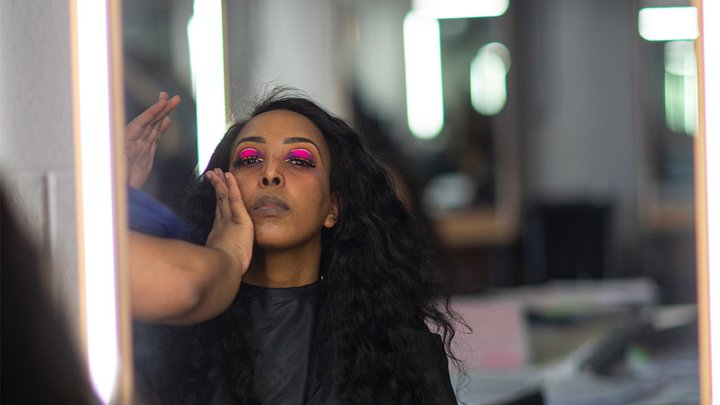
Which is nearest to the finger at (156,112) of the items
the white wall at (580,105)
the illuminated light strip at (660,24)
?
the illuminated light strip at (660,24)

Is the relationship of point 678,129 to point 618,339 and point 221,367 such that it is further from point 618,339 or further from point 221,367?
point 221,367

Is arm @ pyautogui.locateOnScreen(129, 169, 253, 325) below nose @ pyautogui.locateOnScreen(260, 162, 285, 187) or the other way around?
below

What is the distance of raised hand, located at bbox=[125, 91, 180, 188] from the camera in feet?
3.10

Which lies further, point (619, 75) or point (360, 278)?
point (619, 75)

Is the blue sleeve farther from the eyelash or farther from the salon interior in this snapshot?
the salon interior

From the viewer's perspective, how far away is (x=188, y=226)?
94 cm

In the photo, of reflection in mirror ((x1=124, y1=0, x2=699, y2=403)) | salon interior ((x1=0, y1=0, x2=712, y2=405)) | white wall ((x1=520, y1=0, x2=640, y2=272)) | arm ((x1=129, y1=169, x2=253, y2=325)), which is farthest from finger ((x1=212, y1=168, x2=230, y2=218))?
white wall ((x1=520, y1=0, x2=640, y2=272))

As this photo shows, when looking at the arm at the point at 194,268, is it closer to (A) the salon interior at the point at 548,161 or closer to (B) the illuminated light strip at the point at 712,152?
(B) the illuminated light strip at the point at 712,152

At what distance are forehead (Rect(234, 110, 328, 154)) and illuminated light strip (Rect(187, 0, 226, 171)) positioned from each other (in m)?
0.03

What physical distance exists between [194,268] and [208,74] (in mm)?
192

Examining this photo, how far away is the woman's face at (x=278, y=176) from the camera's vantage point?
924 mm

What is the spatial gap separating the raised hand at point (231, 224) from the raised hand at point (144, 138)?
0.21ft

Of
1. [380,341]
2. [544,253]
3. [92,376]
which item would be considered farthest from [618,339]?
[544,253]

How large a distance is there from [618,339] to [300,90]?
1.29 m
